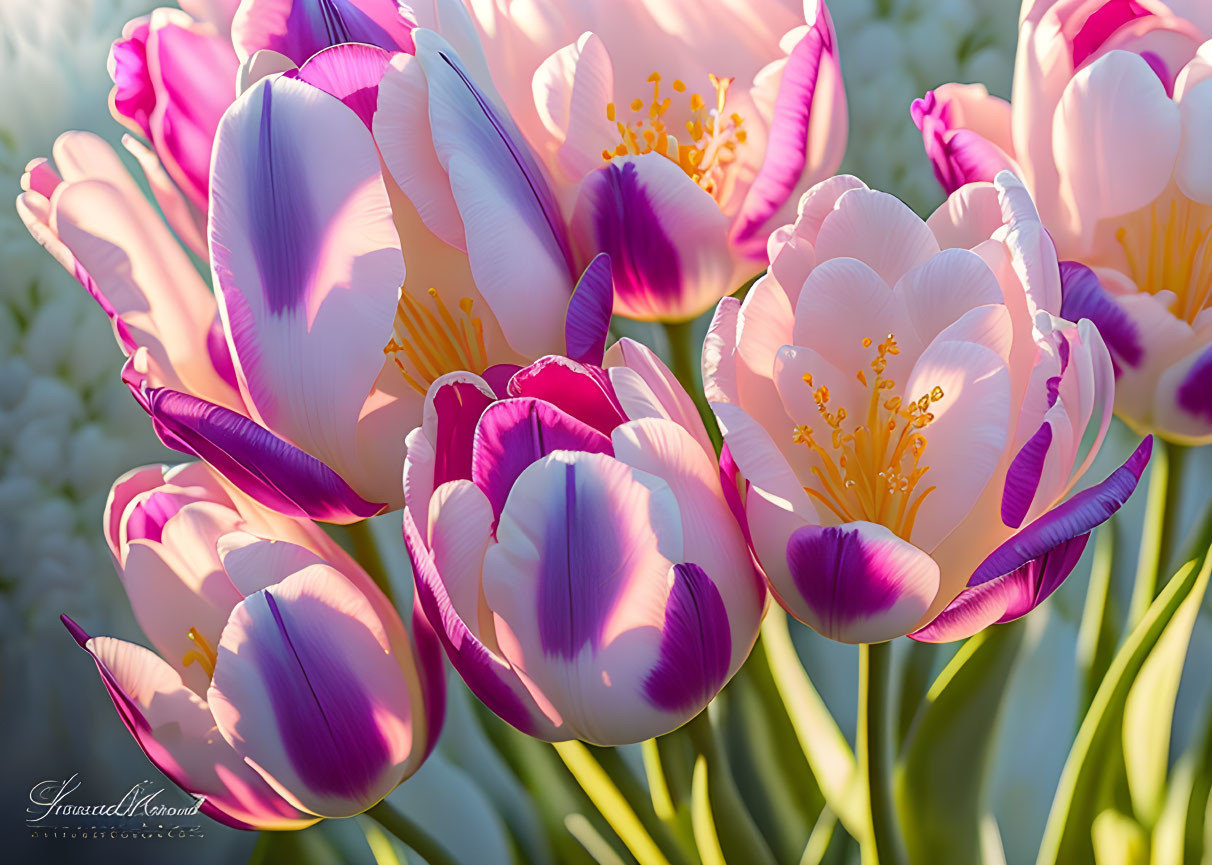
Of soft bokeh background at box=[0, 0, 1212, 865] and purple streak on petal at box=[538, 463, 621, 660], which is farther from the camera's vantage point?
soft bokeh background at box=[0, 0, 1212, 865]

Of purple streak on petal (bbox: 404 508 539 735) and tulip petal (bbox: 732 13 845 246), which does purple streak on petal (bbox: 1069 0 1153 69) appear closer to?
tulip petal (bbox: 732 13 845 246)

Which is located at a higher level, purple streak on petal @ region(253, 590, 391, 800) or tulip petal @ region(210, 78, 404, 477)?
tulip petal @ region(210, 78, 404, 477)

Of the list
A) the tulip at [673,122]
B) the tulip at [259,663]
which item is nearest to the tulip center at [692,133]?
the tulip at [673,122]

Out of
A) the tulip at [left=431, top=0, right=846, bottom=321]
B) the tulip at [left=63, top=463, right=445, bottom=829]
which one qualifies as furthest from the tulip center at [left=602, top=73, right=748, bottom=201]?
the tulip at [left=63, top=463, right=445, bottom=829]

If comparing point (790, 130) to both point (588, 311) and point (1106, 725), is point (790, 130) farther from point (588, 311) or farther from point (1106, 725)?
point (1106, 725)

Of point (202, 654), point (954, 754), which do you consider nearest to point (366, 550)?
point (202, 654)

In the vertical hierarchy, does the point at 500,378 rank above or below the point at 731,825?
above

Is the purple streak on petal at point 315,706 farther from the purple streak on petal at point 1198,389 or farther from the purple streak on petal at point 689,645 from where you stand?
the purple streak on petal at point 1198,389
